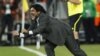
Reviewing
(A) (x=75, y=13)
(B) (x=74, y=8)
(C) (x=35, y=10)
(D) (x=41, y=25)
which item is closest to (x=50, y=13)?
(B) (x=74, y=8)

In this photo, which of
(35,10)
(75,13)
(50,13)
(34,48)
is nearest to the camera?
(35,10)

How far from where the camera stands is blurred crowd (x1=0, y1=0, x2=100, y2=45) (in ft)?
68.6

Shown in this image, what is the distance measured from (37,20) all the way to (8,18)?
978cm

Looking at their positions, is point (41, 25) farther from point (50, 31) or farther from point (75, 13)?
point (75, 13)

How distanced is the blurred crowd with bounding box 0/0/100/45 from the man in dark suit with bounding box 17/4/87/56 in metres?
9.10

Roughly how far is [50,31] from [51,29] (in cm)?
5

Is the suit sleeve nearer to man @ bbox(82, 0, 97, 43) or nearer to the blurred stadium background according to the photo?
the blurred stadium background

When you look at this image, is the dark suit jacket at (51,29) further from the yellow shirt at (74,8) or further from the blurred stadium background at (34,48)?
the blurred stadium background at (34,48)

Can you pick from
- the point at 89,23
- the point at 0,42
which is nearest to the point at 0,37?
the point at 0,42

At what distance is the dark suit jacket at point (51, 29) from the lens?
438 inches

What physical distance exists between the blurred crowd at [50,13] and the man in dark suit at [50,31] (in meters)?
9.10

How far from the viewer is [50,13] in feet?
69.4

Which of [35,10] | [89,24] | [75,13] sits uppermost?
[35,10]

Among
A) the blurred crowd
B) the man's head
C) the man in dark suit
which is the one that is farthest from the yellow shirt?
the blurred crowd
